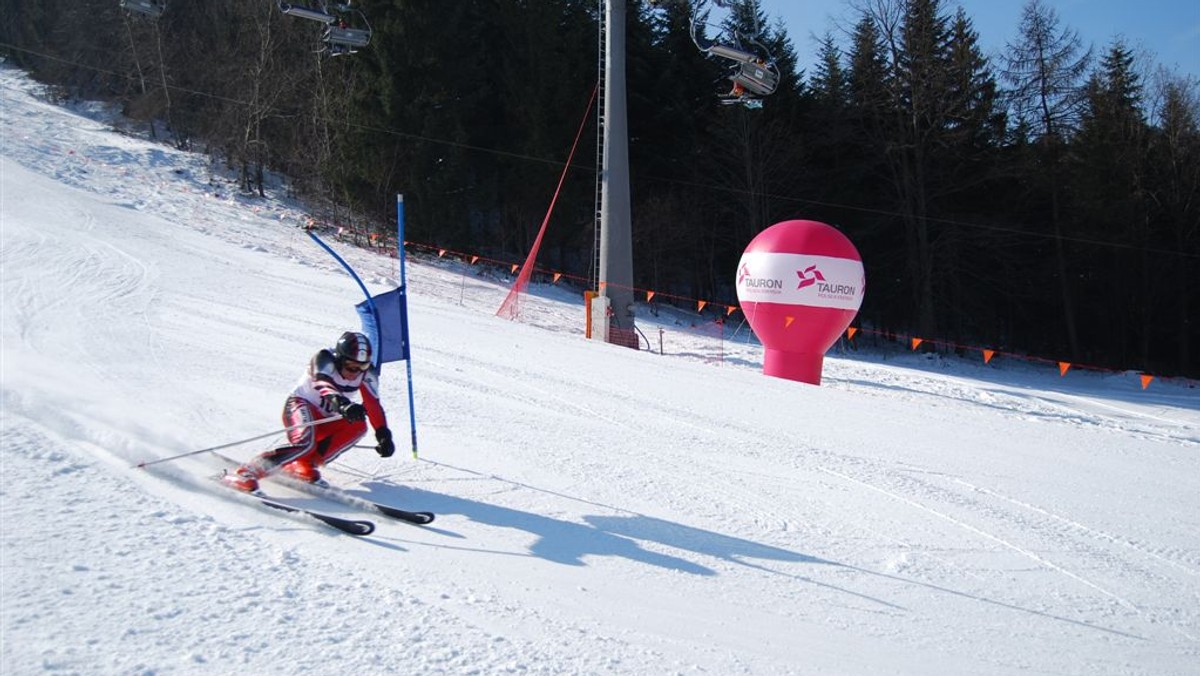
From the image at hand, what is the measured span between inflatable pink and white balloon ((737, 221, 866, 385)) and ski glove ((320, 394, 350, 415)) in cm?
1180

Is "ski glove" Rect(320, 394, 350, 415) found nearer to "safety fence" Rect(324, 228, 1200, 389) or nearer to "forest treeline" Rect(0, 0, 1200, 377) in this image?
"safety fence" Rect(324, 228, 1200, 389)

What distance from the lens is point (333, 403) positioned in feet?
18.7

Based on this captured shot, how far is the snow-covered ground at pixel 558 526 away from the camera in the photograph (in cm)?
393

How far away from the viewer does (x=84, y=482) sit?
520 cm

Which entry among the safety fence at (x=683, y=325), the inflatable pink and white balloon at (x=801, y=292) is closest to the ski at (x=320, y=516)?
the inflatable pink and white balloon at (x=801, y=292)

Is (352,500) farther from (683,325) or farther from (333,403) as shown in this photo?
(683,325)

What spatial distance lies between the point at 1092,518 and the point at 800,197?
32885 mm

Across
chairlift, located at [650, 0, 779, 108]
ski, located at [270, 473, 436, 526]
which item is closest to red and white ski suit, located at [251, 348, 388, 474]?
ski, located at [270, 473, 436, 526]

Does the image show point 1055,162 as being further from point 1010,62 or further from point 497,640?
point 497,640

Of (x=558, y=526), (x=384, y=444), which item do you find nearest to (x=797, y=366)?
(x=558, y=526)

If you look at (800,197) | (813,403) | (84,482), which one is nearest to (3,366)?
(84,482)

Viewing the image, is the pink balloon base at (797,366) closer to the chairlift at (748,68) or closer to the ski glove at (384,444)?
the chairlift at (748,68)

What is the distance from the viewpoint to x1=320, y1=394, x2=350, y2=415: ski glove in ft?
18.5

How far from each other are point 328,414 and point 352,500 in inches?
31.2
